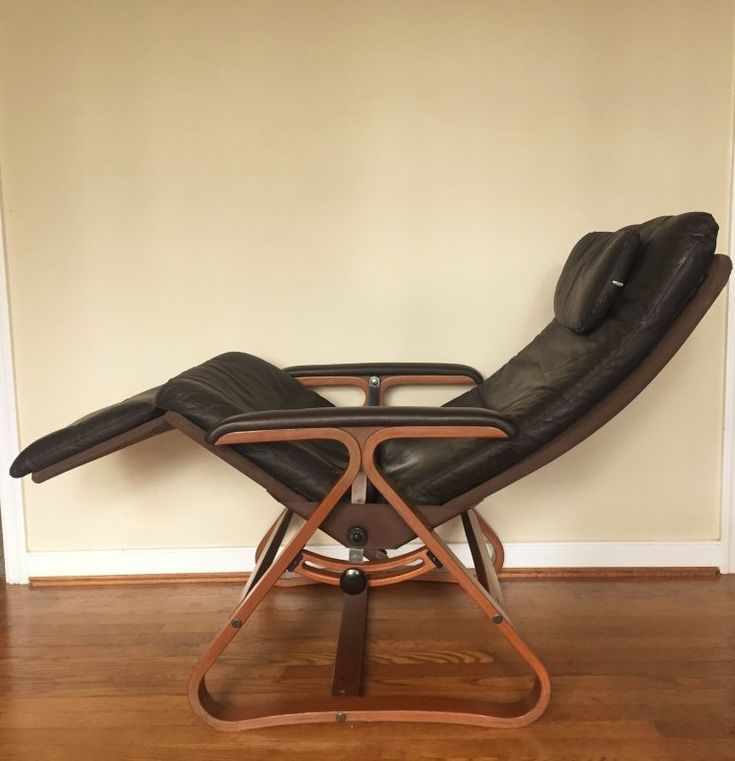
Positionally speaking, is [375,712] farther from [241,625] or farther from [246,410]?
[246,410]

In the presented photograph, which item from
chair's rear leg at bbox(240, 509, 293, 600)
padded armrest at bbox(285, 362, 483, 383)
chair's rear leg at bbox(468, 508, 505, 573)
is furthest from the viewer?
chair's rear leg at bbox(468, 508, 505, 573)

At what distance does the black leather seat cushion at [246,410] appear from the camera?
1.59 metres

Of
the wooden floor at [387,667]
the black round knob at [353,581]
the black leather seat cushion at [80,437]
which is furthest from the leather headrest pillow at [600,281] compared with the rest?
the black leather seat cushion at [80,437]

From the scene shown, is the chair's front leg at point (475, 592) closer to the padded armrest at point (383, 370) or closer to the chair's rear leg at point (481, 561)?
the chair's rear leg at point (481, 561)

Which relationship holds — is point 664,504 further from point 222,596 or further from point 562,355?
point 222,596

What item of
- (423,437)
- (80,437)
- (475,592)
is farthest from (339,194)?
(475,592)

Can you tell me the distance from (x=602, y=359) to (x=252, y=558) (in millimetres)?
1448

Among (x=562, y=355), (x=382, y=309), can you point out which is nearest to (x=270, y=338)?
(x=382, y=309)

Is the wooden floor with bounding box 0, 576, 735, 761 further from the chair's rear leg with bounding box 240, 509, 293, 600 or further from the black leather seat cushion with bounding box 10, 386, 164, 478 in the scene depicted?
the black leather seat cushion with bounding box 10, 386, 164, 478

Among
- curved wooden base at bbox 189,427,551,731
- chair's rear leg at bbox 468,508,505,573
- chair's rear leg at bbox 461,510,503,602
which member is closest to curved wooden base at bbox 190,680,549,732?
curved wooden base at bbox 189,427,551,731

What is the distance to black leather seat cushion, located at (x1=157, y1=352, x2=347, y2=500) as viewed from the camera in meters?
1.59

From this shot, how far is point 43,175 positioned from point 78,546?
125 cm

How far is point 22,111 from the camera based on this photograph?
2.36 m

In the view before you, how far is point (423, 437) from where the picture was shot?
1.61m
